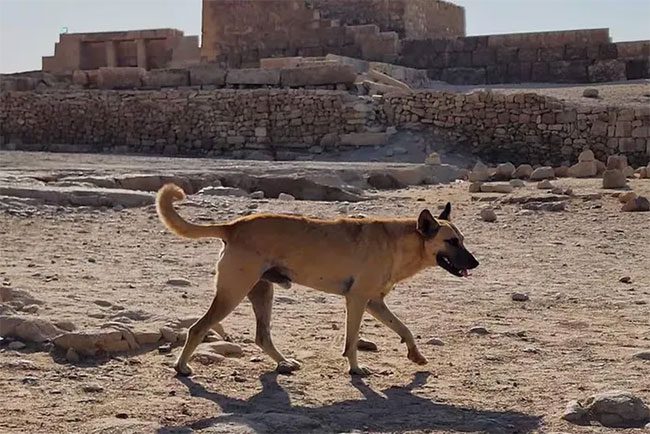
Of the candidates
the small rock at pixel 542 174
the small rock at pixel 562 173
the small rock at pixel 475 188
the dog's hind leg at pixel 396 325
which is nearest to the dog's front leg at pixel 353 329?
the dog's hind leg at pixel 396 325

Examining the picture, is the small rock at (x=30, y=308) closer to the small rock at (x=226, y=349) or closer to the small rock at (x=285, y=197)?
the small rock at (x=226, y=349)

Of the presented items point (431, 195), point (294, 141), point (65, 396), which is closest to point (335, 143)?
point (294, 141)

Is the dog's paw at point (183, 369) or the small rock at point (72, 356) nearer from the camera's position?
the dog's paw at point (183, 369)

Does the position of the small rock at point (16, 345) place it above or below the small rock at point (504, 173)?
above

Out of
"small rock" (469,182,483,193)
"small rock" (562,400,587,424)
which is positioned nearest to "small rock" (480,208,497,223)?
"small rock" (469,182,483,193)

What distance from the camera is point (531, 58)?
27469 mm

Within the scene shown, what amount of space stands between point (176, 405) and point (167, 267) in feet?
12.9

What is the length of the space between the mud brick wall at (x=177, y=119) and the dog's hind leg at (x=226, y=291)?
16.5 m

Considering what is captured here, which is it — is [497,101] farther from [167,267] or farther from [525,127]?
[167,267]

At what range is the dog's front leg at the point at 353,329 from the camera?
18.4 feet

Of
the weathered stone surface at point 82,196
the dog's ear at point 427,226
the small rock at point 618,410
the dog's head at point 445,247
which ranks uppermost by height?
the dog's ear at point 427,226

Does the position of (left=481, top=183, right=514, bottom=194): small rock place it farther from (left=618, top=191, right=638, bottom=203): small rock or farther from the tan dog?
the tan dog

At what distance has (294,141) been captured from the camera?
894 inches

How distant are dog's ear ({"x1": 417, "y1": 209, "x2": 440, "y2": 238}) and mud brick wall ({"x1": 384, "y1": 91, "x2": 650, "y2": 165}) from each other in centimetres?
Result: 1516
